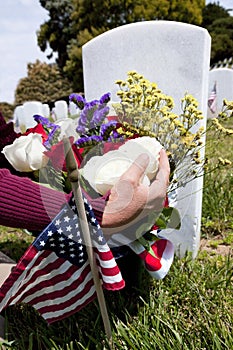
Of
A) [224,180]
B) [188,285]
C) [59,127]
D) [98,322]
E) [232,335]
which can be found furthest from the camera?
[224,180]

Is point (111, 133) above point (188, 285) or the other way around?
above

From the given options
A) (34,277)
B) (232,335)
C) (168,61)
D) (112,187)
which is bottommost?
(232,335)

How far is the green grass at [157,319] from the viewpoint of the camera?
117 centimetres

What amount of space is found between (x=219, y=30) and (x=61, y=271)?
1994 cm

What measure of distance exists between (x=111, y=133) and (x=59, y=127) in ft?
0.48

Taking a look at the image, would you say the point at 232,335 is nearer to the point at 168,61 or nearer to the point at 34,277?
the point at 34,277

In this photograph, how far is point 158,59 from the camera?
1602mm

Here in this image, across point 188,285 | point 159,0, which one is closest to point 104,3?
point 159,0

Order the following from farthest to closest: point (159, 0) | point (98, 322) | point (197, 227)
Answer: point (159, 0) < point (197, 227) < point (98, 322)

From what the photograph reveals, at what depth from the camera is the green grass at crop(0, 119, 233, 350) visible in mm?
1169

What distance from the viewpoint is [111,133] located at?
1095mm

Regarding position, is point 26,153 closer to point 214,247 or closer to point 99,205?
point 99,205

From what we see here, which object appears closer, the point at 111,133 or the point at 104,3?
the point at 111,133

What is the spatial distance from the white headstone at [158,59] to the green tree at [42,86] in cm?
1674
